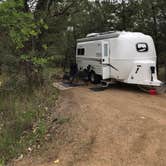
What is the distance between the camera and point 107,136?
8.25 meters

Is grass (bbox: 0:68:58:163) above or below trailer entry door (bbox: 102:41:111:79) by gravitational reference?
below

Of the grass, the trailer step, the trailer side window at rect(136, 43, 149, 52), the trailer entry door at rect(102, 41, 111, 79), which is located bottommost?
the grass

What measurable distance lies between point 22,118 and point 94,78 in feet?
28.3

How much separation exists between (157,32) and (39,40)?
7111 mm

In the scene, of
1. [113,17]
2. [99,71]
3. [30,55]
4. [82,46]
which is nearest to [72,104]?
[30,55]

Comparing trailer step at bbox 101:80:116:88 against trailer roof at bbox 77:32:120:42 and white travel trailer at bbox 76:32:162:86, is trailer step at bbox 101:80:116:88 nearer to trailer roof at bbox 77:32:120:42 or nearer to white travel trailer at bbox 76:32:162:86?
white travel trailer at bbox 76:32:162:86

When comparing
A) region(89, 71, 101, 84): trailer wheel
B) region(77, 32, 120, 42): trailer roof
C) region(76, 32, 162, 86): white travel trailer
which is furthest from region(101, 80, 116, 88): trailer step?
region(77, 32, 120, 42): trailer roof

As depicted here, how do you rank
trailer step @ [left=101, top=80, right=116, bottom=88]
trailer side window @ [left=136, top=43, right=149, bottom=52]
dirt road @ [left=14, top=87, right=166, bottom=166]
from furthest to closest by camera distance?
trailer step @ [left=101, top=80, right=116, bottom=88] < trailer side window @ [left=136, top=43, right=149, bottom=52] < dirt road @ [left=14, top=87, right=166, bottom=166]

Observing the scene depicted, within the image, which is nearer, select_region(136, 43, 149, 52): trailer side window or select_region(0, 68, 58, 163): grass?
select_region(0, 68, 58, 163): grass

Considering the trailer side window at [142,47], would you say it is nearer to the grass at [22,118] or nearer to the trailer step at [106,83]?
the trailer step at [106,83]

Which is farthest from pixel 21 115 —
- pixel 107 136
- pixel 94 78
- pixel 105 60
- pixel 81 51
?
pixel 81 51

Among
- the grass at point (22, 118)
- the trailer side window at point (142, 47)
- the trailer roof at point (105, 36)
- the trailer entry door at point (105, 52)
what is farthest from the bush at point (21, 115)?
the trailer side window at point (142, 47)

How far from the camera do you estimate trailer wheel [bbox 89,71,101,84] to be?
60.4 ft

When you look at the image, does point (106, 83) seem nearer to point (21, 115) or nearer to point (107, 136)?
point (21, 115)
